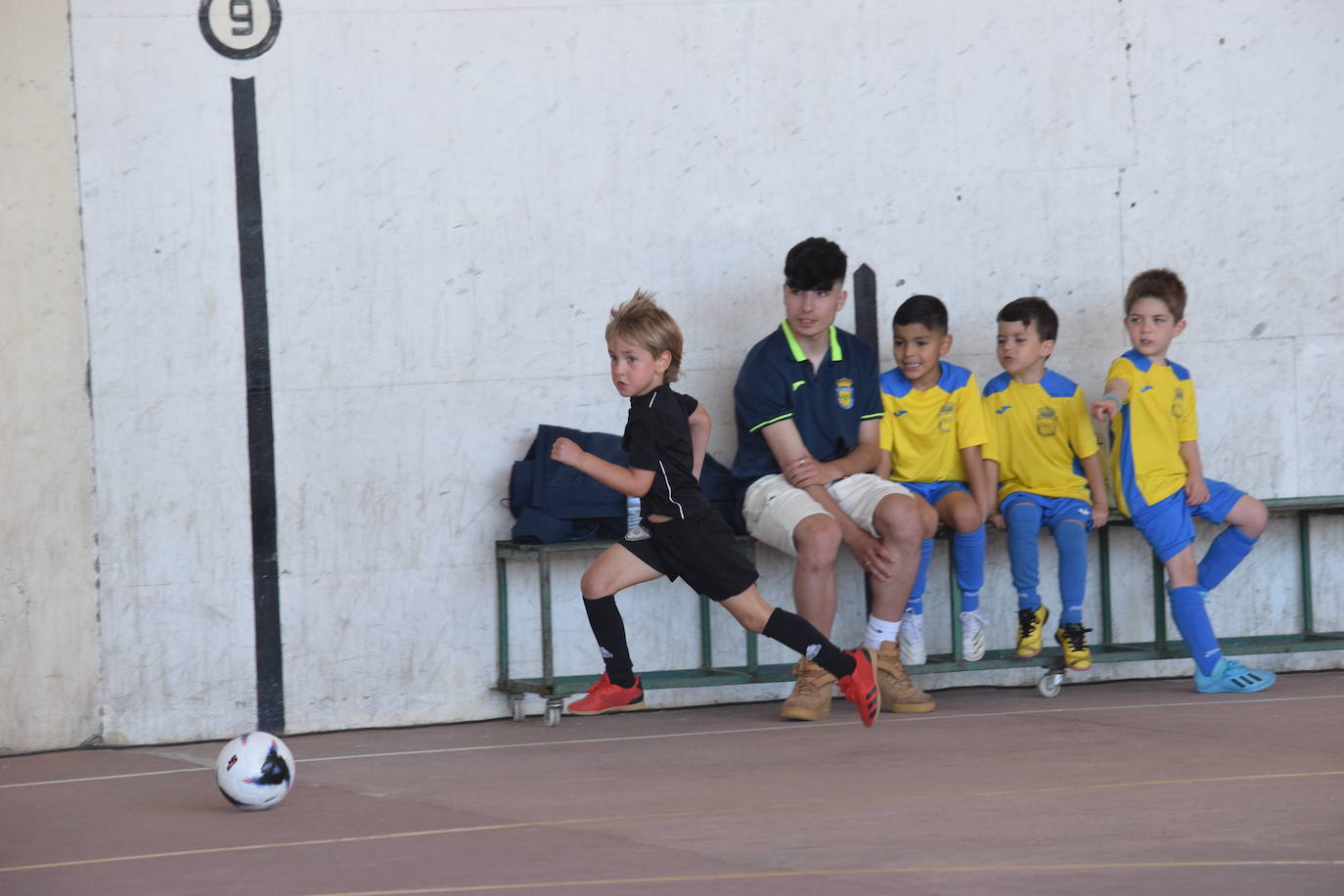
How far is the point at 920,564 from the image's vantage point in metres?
6.54

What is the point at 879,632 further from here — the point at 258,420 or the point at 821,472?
the point at 258,420

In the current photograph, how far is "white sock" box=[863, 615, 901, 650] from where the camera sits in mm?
6188

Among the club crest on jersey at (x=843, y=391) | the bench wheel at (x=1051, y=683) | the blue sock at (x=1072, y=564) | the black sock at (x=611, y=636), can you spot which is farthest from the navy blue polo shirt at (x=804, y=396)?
the bench wheel at (x=1051, y=683)

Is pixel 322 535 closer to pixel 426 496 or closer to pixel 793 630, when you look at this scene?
pixel 426 496

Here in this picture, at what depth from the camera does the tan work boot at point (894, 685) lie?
621 centimetres

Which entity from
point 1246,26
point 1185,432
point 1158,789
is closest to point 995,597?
point 1185,432

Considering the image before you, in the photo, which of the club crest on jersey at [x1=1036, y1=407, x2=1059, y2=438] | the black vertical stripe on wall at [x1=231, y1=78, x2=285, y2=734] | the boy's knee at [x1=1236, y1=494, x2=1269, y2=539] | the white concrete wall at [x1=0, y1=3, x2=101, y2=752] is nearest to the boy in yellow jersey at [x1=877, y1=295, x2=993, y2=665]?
the club crest on jersey at [x1=1036, y1=407, x2=1059, y2=438]

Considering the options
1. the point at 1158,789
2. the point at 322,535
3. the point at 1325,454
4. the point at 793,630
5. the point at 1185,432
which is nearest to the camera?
the point at 1158,789

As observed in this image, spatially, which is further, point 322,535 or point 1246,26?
point 1246,26

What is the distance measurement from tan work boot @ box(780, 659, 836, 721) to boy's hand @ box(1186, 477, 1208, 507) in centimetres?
176

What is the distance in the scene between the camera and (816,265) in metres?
6.11

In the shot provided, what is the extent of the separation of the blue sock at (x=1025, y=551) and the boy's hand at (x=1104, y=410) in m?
0.56

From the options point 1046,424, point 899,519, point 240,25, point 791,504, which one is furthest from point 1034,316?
point 240,25

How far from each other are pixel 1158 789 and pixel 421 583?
118 inches
